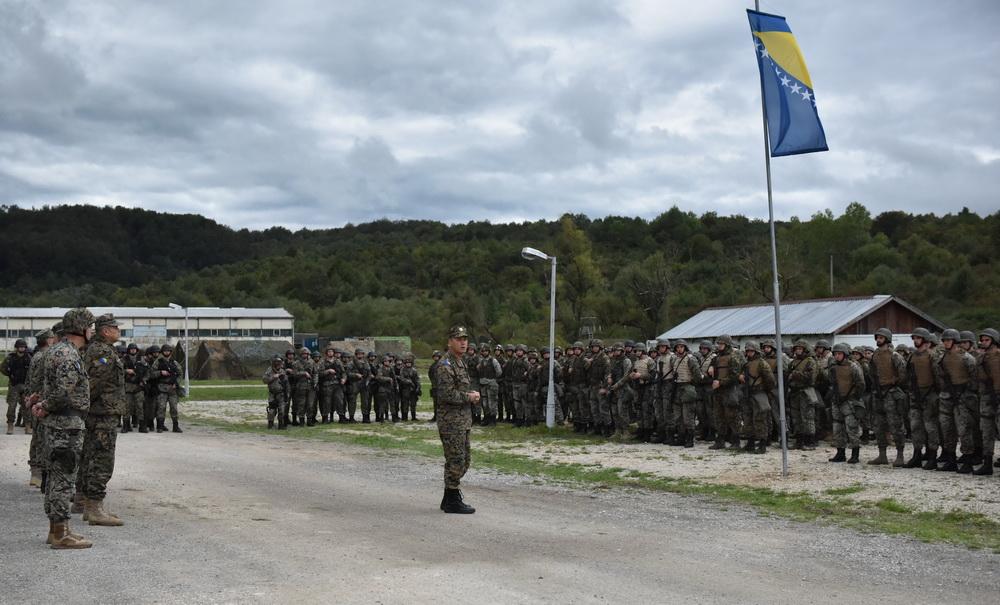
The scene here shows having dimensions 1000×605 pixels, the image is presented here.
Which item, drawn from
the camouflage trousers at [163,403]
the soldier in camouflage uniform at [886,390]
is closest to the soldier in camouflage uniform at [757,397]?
the soldier in camouflage uniform at [886,390]

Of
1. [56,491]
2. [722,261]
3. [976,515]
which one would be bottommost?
[976,515]

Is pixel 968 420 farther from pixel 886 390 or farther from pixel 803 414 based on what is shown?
pixel 803 414

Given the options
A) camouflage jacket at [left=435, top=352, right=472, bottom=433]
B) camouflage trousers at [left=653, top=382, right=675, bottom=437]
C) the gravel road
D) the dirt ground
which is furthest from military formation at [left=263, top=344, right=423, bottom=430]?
camouflage jacket at [left=435, top=352, right=472, bottom=433]

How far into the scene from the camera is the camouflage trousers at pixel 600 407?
20016 millimetres

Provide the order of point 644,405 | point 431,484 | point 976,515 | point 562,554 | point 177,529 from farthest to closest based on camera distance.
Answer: point 644,405 < point 431,484 < point 976,515 < point 177,529 < point 562,554

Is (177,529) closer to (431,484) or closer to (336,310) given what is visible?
(431,484)

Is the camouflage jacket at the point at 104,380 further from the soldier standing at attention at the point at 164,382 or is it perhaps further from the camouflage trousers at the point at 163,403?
the camouflage trousers at the point at 163,403

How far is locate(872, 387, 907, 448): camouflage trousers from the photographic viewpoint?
47.6ft

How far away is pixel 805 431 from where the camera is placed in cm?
1712

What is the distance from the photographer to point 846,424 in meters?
14.9

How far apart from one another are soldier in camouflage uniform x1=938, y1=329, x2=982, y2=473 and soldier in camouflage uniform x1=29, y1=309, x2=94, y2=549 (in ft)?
37.6

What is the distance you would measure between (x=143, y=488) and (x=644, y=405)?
10.5 meters

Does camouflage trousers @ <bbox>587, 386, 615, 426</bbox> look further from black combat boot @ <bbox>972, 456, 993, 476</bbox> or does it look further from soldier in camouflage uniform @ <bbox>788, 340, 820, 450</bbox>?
black combat boot @ <bbox>972, 456, 993, 476</bbox>

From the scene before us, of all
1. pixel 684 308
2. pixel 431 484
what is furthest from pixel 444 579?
pixel 684 308
